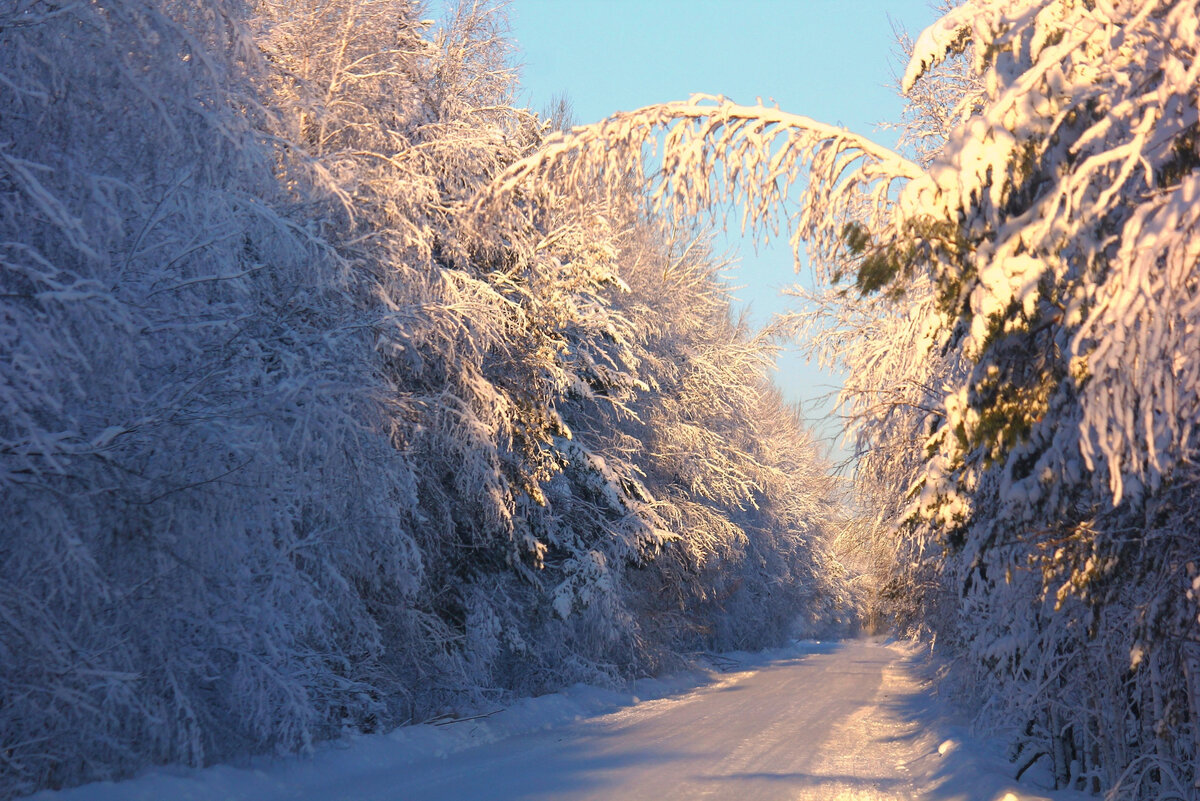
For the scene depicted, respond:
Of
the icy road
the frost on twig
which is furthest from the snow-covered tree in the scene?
the icy road

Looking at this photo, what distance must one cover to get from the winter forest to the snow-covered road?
1671 mm

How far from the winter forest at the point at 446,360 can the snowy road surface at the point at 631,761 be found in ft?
1.77

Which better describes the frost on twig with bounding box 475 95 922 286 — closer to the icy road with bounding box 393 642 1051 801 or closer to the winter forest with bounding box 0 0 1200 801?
the winter forest with bounding box 0 0 1200 801

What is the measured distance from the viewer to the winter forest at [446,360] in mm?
4820

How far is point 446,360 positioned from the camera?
48.5 feet

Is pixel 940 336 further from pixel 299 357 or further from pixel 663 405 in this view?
pixel 663 405

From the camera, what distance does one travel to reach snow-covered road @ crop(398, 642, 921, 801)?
1007 centimetres

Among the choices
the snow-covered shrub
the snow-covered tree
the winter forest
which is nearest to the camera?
the snow-covered tree

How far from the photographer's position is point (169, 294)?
26.0 ft

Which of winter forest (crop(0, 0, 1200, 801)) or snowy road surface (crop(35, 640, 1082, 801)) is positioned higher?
winter forest (crop(0, 0, 1200, 801))

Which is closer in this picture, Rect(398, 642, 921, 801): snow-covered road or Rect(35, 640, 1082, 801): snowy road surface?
Rect(35, 640, 1082, 801): snowy road surface

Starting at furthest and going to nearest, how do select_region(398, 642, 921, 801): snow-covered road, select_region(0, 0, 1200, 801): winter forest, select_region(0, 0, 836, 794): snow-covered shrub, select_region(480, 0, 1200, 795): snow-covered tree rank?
select_region(398, 642, 921, 801): snow-covered road, select_region(0, 0, 836, 794): snow-covered shrub, select_region(0, 0, 1200, 801): winter forest, select_region(480, 0, 1200, 795): snow-covered tree

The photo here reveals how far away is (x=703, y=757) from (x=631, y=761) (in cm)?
106

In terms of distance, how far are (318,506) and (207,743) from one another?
264 centimetres
